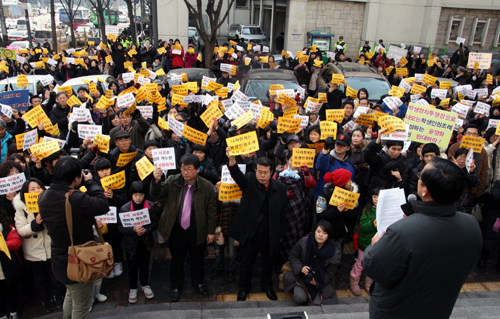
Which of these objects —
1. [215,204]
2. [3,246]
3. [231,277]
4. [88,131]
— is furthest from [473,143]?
[3,246]

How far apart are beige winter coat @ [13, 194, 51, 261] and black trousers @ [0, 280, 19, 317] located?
0.30 m

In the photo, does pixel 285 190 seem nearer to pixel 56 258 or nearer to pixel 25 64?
pixel 56 258

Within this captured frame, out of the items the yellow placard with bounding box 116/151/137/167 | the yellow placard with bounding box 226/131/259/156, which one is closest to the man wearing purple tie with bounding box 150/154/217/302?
the yellow placard with bounding box 226/131/259/156

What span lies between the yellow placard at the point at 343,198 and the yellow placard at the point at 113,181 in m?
2.47

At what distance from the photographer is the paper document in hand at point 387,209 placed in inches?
115

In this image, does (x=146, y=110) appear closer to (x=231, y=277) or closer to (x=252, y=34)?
(x=231, y=277)

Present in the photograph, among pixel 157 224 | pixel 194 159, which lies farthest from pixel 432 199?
pixel 157 224

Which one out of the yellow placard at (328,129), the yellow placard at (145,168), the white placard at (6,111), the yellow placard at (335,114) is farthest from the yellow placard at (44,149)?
the yellow placard at (335,114)

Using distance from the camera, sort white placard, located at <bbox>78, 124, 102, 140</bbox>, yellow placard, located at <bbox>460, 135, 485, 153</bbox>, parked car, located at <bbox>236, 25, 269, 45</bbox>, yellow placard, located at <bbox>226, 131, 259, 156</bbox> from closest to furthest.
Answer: yellow placard, located at <bbox>226, 131, 259, 156</bbox>, yellow placard, located at <bbox>460, 135, 485, 153</bbox>, white placard, located at <bbox>78, 124, 102, 140</bbox>, parked car, located at <bbox>236, 25, 269, 45</bbox>

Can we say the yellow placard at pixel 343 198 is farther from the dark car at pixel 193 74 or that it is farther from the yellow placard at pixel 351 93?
the dark car at pixel 193 74

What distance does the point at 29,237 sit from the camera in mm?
3982

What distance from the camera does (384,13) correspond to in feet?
75.4

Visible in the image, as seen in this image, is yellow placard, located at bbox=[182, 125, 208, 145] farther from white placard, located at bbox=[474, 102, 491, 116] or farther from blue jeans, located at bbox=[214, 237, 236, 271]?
white placard, located at bbox=[474, 102, 491, 116]

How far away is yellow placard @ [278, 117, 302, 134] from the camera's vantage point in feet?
18.1
